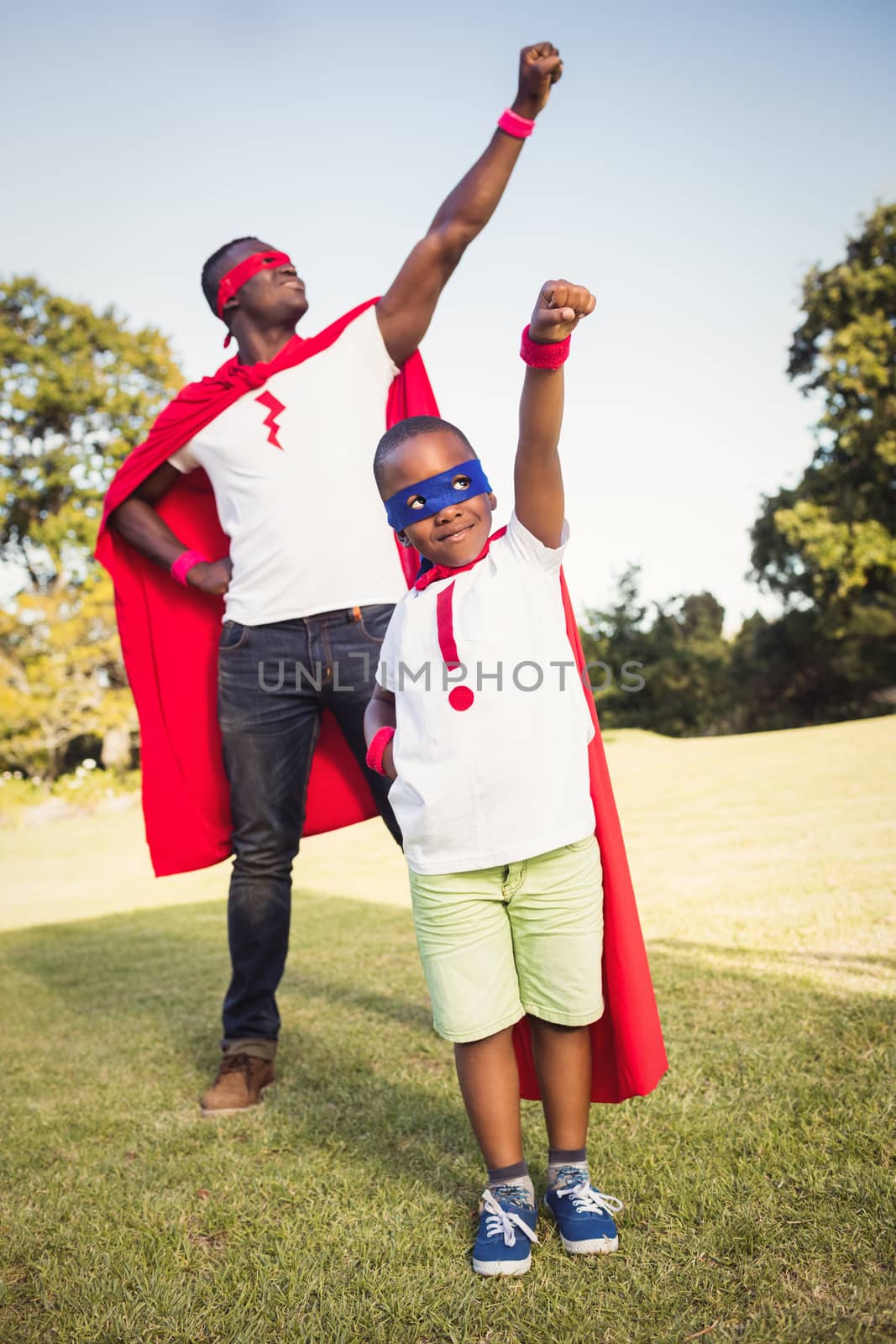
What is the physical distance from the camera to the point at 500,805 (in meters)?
2.05

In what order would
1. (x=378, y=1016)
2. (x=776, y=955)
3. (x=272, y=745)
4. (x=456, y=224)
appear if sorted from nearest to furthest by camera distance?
(x=456, y=224) → (x=272, y=745) → (x=378, y=1016) → (x=776, y=955)

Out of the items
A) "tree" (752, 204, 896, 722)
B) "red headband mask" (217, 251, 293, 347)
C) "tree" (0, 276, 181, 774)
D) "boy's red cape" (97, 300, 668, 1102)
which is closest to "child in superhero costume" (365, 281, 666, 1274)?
"boy's red cape" (97, 300, 668, 1102)

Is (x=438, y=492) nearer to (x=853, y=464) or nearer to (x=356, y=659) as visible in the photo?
(x=356, y=659)

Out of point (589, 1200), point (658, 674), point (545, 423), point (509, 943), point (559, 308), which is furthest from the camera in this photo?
point (658, 674)

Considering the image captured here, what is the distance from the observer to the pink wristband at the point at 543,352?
1.87 metres

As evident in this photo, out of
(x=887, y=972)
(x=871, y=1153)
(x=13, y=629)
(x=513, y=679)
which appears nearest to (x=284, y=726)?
(x=513, y=679)

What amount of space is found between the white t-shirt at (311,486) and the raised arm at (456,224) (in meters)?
0.08

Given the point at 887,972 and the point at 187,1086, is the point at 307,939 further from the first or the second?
the point at 887,972

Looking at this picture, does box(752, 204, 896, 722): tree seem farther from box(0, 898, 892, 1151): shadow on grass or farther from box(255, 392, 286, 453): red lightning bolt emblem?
box(255, 392, 286, 453): red lightning bolt emblem

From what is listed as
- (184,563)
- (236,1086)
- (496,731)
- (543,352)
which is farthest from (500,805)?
(184,563)

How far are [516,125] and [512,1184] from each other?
8.07 ft

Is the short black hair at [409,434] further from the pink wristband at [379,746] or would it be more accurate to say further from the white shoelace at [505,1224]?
the white shoelace at [505,1224]

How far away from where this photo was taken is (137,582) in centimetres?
368

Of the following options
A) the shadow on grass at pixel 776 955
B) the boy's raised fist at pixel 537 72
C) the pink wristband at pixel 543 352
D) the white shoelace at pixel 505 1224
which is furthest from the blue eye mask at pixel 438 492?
the shadow on grass at pixel 776 955
